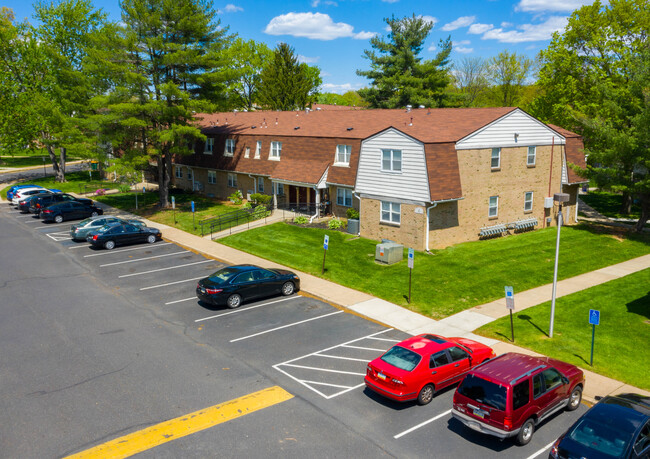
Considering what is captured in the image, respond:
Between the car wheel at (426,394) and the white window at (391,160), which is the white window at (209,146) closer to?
the white window at (391,160)

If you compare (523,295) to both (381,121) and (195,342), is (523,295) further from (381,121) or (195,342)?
(381,121)

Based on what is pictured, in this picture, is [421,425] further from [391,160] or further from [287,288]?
[391,160]

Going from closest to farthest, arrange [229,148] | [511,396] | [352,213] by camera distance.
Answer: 1. [511,396]
2. [352,213]
3. [229,148]

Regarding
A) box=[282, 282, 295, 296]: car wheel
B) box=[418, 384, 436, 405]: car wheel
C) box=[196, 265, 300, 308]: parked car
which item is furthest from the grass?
box=[196, 265, 300, 308]: parked car

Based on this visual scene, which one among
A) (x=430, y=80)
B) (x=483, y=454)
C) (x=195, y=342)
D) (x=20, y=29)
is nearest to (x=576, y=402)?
(x=483, y=454)

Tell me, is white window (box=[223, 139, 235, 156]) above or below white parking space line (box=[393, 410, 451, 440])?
above

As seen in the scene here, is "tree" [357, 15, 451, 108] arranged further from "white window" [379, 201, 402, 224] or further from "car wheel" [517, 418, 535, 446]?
"car wheel" [517, 418, 535, 446]

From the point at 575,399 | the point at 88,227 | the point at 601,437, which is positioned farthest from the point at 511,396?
the point at 88,227
